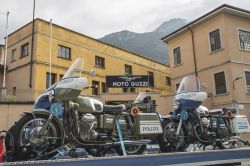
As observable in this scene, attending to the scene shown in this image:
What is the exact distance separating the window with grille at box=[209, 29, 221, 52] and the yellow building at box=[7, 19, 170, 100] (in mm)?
10130

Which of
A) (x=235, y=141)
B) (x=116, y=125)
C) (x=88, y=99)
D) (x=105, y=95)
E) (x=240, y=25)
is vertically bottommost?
(x=235, y=141)

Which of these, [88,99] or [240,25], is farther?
[240,25]

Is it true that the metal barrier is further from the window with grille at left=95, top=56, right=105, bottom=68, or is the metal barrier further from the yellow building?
the window with grille at left=95, top=56, right=105, bottom=68

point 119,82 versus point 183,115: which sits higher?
point 119,82

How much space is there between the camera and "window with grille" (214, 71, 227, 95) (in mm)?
22830

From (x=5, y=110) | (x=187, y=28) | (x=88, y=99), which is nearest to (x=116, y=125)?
(x=88, y=99)

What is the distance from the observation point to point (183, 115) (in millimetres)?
7156

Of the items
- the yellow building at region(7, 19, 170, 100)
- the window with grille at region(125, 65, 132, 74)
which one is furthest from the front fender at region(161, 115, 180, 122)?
the window with grille at region(125, 65, 132, 74)

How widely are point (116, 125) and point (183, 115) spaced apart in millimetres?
2052

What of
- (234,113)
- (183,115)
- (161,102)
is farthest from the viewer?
(161,102)

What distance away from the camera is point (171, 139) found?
22.3 ft

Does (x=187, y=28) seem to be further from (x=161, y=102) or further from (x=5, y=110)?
(x=5, y=110)

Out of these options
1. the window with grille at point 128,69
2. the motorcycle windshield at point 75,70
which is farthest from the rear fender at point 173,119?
the window with grille at point 128,69

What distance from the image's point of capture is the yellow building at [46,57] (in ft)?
87.5
